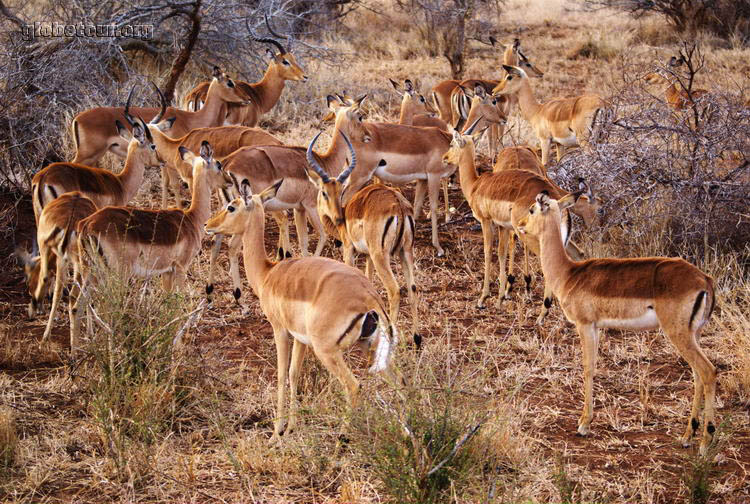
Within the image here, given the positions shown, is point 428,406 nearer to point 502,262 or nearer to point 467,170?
point 502,262

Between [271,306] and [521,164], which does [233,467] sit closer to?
[271,306]

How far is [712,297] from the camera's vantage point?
439cm

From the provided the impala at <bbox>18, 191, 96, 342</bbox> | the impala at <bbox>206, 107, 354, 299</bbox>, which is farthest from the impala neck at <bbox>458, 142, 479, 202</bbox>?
the impala at <bbox>18, 191, 96, 342</bbox>

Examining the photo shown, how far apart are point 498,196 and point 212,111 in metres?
3.75

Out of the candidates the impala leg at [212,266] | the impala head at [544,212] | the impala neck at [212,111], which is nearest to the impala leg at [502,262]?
the impala head at [544,212]

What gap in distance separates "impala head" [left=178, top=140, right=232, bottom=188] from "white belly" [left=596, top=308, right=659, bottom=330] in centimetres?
281

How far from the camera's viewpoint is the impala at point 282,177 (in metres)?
6.88

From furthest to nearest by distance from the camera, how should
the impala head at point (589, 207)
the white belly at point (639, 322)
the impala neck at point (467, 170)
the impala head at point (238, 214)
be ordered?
the impala neck at point (467, 170), the impala head at point (589, 207), the impala head at point (238, 214), the white belly at point (639, 322)

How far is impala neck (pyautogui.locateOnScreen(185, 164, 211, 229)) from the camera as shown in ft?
19.5

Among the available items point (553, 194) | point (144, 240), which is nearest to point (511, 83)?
point (553, 194)

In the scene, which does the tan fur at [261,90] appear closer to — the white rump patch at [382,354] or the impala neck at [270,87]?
the impala neck at [270,87]

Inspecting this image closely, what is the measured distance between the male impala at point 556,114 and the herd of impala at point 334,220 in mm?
17

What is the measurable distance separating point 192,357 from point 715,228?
13.4 feet

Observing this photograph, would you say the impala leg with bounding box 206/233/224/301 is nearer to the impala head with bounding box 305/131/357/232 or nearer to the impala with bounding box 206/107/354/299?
the impala with bounding box 206/107/354/299
